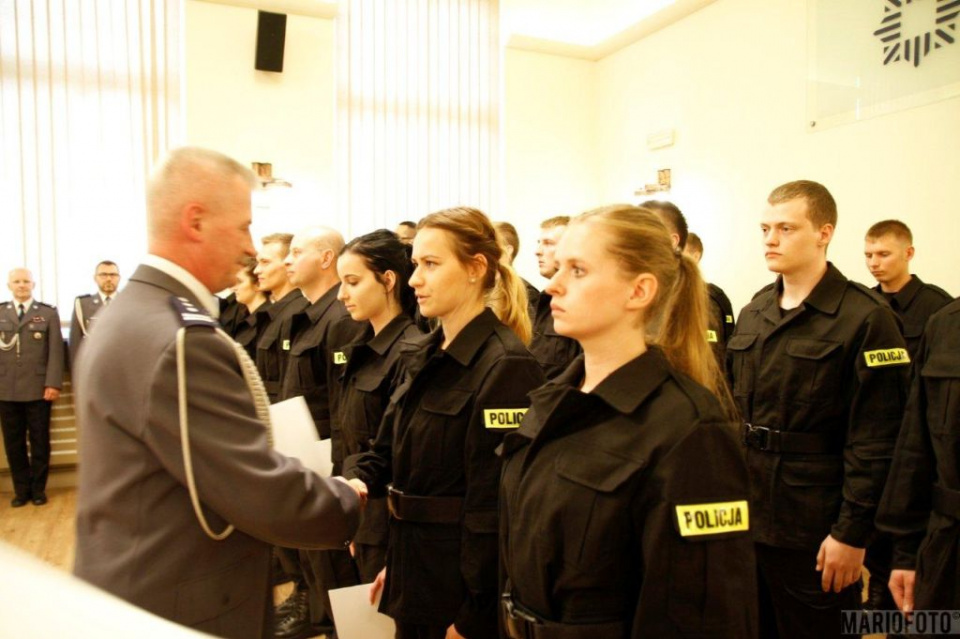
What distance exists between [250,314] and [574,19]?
4.97 meters

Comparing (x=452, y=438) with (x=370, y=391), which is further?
(x=370, y=391)

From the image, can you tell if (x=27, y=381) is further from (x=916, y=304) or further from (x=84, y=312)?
(x=916, y=304)

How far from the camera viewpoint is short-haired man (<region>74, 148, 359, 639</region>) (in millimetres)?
1272

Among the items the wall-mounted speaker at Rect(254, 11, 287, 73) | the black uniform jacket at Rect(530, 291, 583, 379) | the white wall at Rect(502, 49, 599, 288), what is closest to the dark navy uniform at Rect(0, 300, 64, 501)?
the wall-mounted speaker at Rect(254, 11, 287, 73)

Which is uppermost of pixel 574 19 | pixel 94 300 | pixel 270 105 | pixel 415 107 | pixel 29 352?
pixel 574 19

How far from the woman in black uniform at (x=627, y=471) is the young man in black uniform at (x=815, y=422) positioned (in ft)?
3.13

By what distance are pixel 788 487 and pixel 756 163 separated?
4236mm

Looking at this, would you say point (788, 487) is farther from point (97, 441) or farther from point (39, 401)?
point (39, 401)

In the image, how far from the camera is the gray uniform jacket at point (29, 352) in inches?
222

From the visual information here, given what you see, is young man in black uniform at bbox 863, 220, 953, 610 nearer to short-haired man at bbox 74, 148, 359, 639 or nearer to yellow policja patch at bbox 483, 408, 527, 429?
yellow policja patch at bbox 483, 408, 527, 429

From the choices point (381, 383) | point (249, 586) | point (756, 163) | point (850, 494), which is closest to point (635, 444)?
point (249, 586)

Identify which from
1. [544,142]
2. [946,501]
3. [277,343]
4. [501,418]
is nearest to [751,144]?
[544,142]

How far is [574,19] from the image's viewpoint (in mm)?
7469

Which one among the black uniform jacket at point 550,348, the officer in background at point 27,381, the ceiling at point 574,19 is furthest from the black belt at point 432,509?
the ceiling at point 574,19
